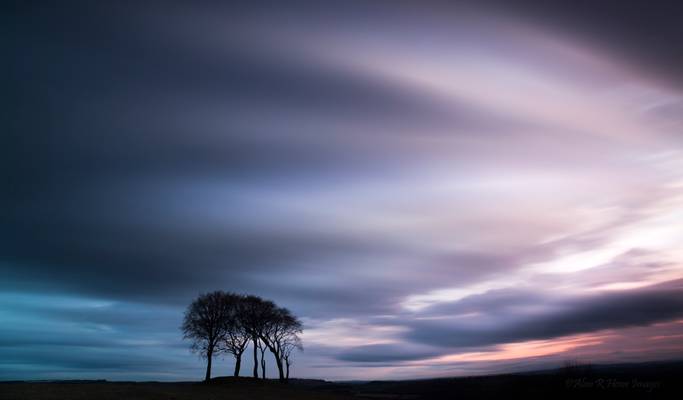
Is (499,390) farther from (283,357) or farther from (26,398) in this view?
(26,398)

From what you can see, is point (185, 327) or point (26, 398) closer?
point (26, 398)

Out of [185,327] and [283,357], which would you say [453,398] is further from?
[185,327]

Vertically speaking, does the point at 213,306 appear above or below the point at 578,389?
above

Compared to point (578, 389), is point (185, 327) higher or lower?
higher

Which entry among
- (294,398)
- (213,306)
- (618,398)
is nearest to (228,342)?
(213,306)

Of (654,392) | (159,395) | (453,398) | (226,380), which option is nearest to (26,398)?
(159,395)

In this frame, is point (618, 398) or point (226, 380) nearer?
point (618, 398)

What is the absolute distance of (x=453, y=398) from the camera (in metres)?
71.7

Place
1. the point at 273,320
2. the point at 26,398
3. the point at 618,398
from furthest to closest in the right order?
the point at 273,320, the point at 618,398, the point at 26,398

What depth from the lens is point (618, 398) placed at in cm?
5838

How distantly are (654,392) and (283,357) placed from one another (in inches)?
2658

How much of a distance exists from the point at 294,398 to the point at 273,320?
3871 centimetres

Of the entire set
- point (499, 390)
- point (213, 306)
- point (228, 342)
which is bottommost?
point (499, 390)

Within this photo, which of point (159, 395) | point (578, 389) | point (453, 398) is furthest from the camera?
point (453, 398)
